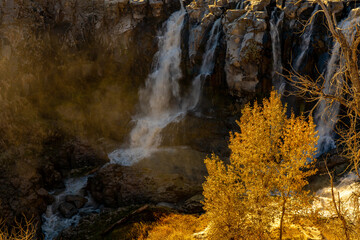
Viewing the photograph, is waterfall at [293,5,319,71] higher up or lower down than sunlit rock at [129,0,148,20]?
lower down

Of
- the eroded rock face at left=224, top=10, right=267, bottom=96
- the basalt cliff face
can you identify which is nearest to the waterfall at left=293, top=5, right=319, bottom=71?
the basalt cliff face

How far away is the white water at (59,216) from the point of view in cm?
1808

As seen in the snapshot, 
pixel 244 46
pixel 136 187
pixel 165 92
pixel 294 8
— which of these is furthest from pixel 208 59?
pixel 136 187

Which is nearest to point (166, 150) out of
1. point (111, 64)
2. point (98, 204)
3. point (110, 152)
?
point (110, 152)

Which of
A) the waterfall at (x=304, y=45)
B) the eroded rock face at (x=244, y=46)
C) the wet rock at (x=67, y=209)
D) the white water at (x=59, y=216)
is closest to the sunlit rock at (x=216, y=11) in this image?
the eroded rock face at (x=244, y=46)

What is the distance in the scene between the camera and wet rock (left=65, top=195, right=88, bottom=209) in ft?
66.4

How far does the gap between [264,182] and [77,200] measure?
17.1 m

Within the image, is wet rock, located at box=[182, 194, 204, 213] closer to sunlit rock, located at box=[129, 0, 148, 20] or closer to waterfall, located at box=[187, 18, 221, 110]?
waterfall, located at box=[187, 18, 221, 110]

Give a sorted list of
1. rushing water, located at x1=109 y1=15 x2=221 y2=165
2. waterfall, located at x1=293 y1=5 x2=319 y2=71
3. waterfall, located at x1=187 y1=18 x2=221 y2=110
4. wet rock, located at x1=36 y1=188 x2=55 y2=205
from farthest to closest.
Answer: rushing water, located at x1=109 y1=15 x2=221 y2=165
waterfall, located at x1=187 y1=18 x2=221 y2=110
waterfall, located at x1=293 y1=5 x2=319 y2=71
wet rock, located at x1=36 y1=188 x2=55 y2=205

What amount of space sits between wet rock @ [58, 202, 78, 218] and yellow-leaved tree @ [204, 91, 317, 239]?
14.2 m

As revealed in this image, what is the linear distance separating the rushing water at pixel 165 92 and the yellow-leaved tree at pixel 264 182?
726 inches

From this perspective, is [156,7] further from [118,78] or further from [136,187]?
[136,187]

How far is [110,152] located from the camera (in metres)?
28.0

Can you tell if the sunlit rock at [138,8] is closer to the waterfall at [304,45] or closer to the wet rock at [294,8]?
the wet rock at [294,8]
